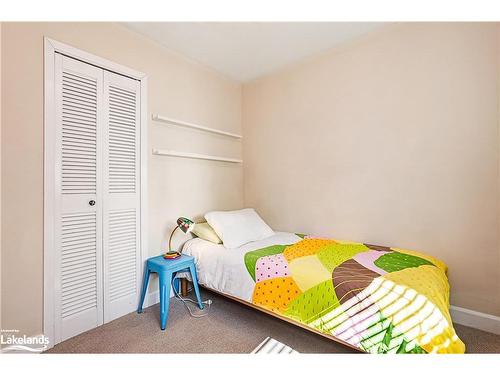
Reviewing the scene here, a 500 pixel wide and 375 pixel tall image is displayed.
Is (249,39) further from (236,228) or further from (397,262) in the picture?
(397,262)

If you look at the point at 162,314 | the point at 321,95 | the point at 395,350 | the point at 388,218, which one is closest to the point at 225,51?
the point at 321,95

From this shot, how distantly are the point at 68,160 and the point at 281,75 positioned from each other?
2301 mm

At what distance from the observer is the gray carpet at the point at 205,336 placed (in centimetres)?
164

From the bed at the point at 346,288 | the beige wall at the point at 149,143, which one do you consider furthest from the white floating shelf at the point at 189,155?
the bed at the point at 346,288

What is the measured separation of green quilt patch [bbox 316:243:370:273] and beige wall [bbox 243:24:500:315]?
28cm

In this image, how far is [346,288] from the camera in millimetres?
1479

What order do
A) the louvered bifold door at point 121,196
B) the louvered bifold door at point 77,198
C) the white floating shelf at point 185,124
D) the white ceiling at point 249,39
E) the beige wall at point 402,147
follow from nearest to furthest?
the louvered bifold door at point 77,198 < the beige wall at point 402,147 < the louvered bifold door at point 121,196 < the white ceiling at point 249,39 < the white floating shelf at point 185,124

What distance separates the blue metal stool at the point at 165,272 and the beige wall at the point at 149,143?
24cm

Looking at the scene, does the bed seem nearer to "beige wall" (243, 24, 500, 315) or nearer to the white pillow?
the white pillow

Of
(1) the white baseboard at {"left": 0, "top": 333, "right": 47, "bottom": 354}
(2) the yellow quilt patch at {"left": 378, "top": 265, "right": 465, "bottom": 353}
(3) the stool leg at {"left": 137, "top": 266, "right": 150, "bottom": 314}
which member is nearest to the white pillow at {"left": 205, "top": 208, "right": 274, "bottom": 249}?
(3) the stool leg at {"left": 137, "top": 266, "right": 150, "bottom": 314}

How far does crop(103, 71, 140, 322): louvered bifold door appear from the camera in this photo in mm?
1976

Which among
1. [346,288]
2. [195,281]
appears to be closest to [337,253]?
[346,288]

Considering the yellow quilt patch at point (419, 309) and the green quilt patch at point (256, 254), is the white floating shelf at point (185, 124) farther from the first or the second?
the yellow quilt patch at point (419, 309)

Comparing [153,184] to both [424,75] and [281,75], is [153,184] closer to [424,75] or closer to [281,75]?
[281,75]
